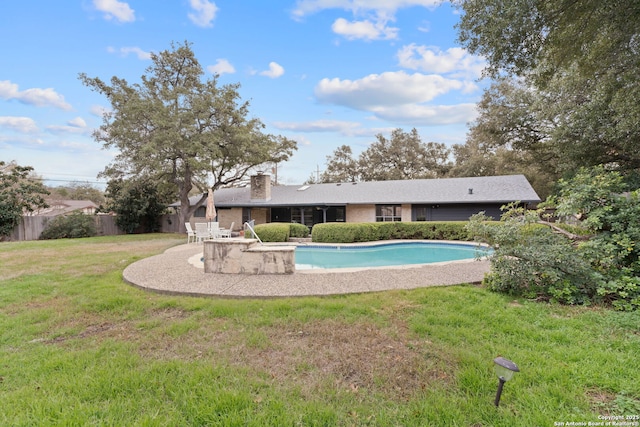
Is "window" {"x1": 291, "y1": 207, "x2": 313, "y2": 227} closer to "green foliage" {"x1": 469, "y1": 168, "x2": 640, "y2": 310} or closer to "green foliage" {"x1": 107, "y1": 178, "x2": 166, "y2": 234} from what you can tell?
"green foliage" {"x1": 107, "y1": 178, "x2": 166, "y2": 234}

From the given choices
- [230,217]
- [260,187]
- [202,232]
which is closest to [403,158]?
[260,187]

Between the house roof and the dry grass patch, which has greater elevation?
the house roof

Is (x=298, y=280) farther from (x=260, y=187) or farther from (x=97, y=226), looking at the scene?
(x=97, y=226)

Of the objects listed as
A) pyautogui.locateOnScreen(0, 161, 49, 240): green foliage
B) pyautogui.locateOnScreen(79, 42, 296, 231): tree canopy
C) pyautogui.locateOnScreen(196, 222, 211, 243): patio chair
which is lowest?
pyautogui.locateOnScreen(196, 222, 211, 243): patio chair

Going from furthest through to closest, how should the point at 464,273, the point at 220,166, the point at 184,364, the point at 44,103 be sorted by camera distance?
1. the point at 220,166
2. the point at 44,103
3. the point at 464,273
4. the point at 184,364

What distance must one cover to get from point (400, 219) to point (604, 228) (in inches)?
501

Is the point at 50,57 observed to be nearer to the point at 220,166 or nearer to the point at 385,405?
the point at 220,166

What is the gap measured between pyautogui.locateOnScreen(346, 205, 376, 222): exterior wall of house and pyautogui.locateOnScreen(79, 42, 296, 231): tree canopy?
6.62m

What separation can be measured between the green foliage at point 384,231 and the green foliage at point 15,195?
54.1 feet

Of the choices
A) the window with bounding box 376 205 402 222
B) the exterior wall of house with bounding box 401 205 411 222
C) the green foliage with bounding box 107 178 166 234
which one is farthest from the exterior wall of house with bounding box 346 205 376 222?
the green foliage with bounding box 107 178 166 234

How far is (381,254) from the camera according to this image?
11602 mm

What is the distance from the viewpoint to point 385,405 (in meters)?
2.29

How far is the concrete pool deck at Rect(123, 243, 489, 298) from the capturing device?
525cm

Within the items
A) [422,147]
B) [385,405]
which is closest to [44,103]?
[385,405]
